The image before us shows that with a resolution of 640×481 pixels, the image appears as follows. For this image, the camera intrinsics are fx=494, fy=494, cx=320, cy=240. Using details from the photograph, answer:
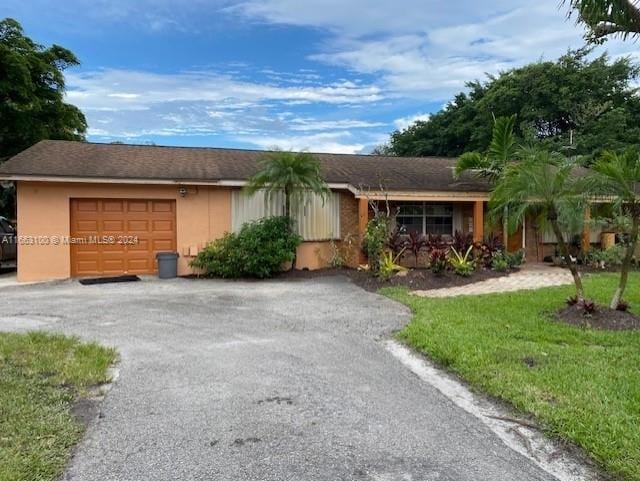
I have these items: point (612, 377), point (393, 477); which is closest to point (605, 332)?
point (612, 377)

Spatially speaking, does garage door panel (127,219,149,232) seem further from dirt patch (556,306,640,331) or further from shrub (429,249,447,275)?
dirt patch (556,306,640,331)

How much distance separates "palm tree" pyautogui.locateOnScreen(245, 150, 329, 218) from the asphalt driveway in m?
5.03

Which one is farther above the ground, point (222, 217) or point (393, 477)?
point (222, 217)

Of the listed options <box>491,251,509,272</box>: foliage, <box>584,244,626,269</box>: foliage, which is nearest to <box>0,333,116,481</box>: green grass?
<box>491,251,509,272</box>: foliage

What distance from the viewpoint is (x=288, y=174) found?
12180 millimetres

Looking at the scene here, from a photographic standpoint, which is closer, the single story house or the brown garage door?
the single story house

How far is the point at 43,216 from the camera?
12.0 meters

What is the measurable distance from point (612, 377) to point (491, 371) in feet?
3.52

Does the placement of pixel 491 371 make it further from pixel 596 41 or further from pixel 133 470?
pixel 596 41

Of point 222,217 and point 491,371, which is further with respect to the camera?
point 222,217

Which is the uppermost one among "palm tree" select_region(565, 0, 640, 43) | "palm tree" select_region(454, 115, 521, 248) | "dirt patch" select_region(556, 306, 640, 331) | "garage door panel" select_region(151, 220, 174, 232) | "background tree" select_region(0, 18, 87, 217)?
"background tree" select_region(0, 18, 87, 217)

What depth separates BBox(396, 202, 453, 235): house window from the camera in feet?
48.6

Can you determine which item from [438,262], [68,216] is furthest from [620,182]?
[68,216]

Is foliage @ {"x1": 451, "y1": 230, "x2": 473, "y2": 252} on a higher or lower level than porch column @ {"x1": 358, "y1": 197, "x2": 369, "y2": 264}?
lower
